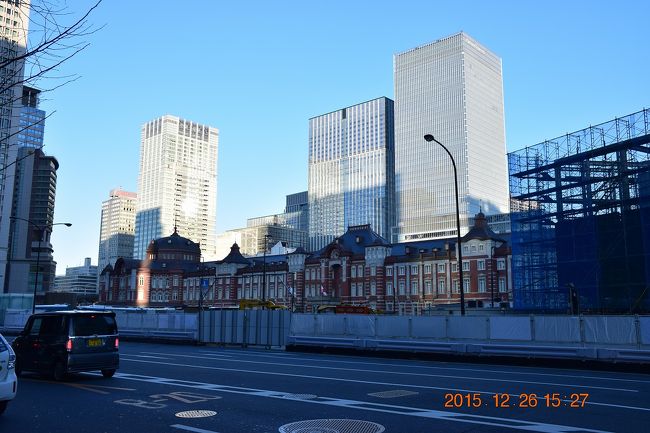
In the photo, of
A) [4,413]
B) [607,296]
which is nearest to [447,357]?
[4,413]

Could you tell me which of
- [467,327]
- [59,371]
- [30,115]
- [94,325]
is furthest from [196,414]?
[30,115]

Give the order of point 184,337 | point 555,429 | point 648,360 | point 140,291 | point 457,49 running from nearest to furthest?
point 555,429
point 648,360
point 184,337
point 140,291
point 457,49

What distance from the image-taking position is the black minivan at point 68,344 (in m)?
15.4

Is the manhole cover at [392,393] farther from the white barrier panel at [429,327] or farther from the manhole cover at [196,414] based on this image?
the white barrier panel at [429,327]

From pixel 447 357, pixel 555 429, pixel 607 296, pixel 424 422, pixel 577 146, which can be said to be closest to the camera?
pixel 555 429

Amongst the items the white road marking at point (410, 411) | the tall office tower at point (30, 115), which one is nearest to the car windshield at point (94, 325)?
the white road marking at point (410, 411)

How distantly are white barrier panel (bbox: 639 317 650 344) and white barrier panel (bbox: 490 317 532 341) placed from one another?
4.09 m

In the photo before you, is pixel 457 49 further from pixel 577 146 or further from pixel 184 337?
pixel 184 337

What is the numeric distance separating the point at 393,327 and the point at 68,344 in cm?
1609

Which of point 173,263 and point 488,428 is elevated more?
point 173,263

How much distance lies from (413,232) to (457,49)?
197 feet

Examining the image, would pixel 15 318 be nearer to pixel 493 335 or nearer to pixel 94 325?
pixel 94 325

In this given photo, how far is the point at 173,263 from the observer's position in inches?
4643
